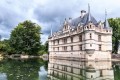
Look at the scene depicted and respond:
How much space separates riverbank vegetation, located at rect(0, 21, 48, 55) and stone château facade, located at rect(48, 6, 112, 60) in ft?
63.4

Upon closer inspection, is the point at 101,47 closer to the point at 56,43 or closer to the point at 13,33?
the point at 56,43

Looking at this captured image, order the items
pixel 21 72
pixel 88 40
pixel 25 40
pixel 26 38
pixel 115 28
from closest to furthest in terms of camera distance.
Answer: pixel 21 72 < pixel 88 40 < pixel 115 28 < pixel 26 38 < pixel 25 40

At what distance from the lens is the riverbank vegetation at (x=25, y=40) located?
211 feet

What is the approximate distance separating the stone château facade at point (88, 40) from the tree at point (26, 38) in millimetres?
19183

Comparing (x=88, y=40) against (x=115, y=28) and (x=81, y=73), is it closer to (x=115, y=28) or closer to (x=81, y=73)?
(x=81, y=73)

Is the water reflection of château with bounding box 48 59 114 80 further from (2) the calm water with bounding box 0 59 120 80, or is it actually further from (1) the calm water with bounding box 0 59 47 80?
(1) the calm water with bounding box 0 59 47 80

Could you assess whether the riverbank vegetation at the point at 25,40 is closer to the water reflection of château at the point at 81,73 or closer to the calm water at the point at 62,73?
the calm water at the point at 62,73

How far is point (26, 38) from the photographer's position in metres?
64.4

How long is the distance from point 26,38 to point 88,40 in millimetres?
33087

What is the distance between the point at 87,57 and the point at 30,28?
3575 centimetres

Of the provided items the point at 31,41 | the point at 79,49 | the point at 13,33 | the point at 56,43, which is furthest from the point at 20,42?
the point at 79,49

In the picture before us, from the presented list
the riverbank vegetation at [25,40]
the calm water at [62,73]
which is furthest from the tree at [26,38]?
the calm water at [62,73]

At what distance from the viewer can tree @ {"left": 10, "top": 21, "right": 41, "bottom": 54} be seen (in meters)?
64.2

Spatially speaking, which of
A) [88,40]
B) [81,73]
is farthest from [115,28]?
[81,73]
